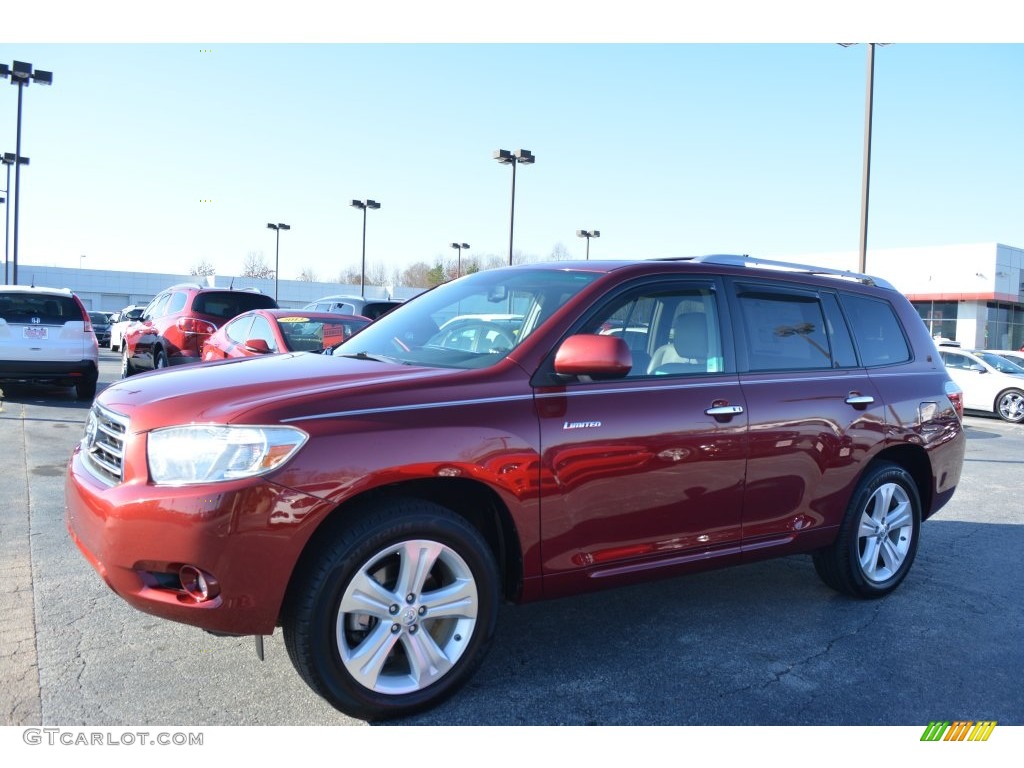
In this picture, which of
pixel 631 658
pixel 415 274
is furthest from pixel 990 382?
pixel 415 274

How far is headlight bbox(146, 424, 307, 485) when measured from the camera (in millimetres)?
3029

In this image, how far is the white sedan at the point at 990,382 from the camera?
56.0 feet

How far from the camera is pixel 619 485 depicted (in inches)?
148

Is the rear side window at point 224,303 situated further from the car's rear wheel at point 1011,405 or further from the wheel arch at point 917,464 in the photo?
the car's rear wheel at point 1011,405

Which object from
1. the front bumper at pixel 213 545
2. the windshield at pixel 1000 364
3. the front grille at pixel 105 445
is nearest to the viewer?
the front bumper at pixel 213 545

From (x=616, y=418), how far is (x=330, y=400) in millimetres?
1253

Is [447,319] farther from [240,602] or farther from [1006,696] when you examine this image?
[1006,696]

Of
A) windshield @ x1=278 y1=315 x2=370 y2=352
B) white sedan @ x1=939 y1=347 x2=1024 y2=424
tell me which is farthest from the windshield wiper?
white sedan @ x1=939 y1=347 x2=1024 y2=424

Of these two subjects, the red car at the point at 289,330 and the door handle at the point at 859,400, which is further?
the red car at the point at 289,330

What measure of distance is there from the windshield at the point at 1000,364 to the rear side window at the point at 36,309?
55.5ft

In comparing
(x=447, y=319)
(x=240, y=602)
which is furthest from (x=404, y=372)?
(x=240, y=602)

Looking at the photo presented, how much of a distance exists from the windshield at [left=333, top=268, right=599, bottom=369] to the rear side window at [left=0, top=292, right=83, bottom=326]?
10.2m

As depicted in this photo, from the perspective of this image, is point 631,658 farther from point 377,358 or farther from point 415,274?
point 415,274

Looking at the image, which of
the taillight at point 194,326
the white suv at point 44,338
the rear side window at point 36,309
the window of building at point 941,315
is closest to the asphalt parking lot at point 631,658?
the white suv at point 44,338
